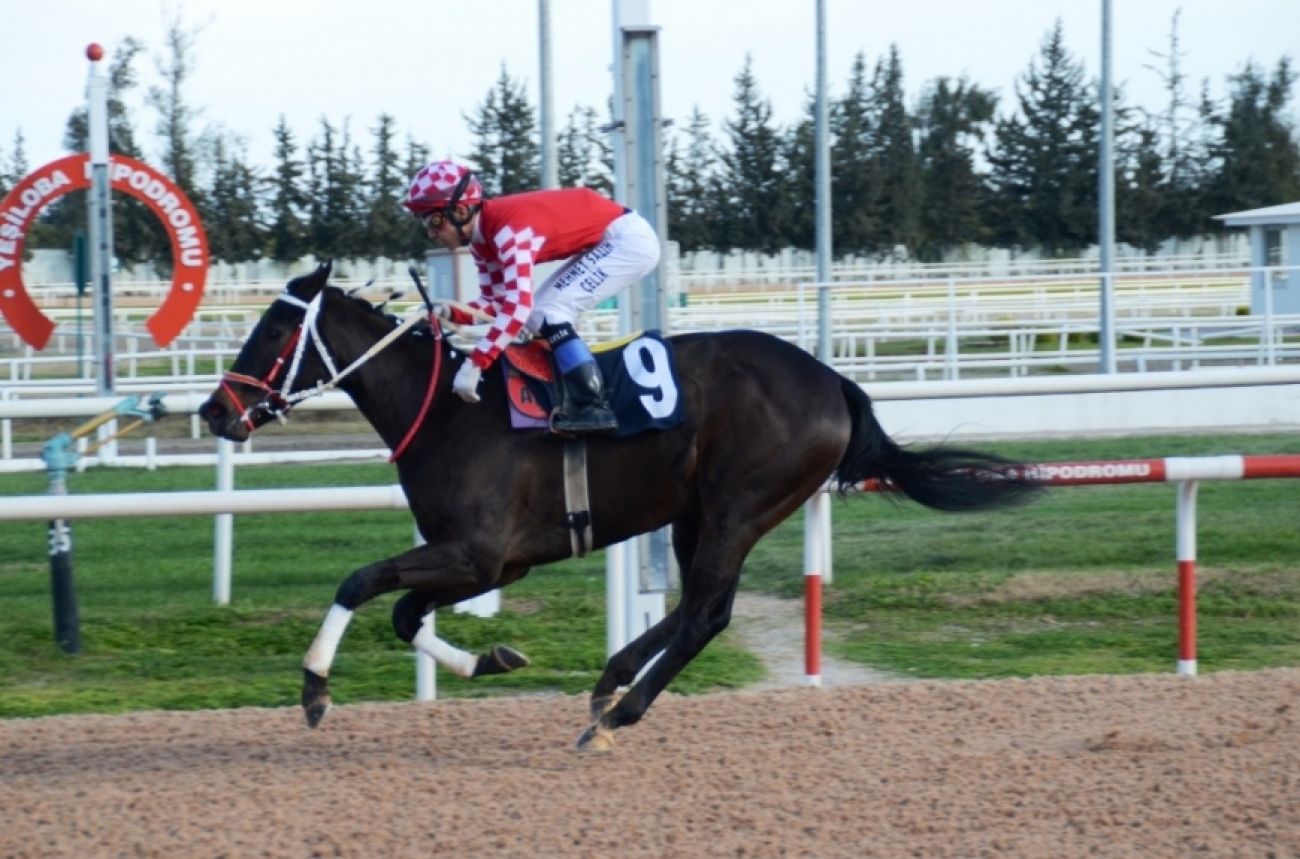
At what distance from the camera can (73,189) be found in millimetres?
8141

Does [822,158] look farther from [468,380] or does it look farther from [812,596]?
[468,380]

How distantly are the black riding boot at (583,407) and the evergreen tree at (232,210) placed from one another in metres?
26.2

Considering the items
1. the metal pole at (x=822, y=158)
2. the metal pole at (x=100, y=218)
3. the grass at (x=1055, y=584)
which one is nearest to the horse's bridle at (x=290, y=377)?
the grass at (x=1055, y=584)

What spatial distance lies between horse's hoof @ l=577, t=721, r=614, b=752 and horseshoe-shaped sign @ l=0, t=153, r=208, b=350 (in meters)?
4.23

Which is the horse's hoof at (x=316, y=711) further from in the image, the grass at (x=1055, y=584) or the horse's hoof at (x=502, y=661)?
the grass at (x=1055, y=584)

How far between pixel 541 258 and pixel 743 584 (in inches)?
127

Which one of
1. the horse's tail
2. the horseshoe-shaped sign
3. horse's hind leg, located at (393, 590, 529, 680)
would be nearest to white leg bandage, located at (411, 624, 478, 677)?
horse's hind leg, located at (393, 590, 529, 680)

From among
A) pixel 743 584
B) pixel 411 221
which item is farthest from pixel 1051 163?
pixel 743 584

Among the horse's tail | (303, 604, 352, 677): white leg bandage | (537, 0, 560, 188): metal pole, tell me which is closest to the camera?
(303, 604, 352, 677): white leg bandage

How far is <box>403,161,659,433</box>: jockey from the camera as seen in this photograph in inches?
184

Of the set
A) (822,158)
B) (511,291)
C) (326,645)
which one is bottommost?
(326,645)

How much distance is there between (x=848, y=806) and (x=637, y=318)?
7.97 feet

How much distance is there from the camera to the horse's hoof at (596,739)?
4.71m

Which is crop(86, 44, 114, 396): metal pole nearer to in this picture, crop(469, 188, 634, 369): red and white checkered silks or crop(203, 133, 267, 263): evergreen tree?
crop(469, 188, 634, 369): red and white checkered silks
